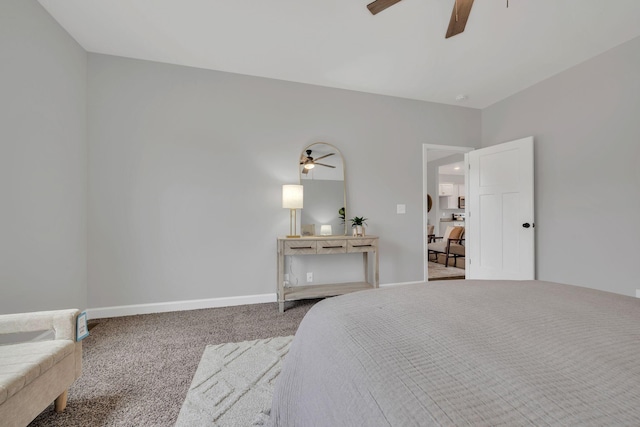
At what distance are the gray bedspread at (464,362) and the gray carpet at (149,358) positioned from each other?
3.19 ft

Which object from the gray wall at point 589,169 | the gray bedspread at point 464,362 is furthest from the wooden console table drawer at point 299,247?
the gray wall at point 589,169

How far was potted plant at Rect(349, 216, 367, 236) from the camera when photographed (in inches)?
122

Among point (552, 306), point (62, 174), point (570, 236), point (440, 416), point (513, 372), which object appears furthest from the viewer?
point (570, 236)

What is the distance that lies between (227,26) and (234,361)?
2.64 m

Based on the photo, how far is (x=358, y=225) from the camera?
3201mm

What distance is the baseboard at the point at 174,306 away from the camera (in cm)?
253

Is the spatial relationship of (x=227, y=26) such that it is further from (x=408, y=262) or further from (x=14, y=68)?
(x=408, y=262)

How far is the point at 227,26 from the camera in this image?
2.18 meters

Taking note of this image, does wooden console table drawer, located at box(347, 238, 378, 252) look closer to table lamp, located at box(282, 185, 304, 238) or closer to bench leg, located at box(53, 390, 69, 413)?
table lamp, located at box(282, 185, 304, 238)

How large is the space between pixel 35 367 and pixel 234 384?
2.88 feet

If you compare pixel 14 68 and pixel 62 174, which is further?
pixel 62 174

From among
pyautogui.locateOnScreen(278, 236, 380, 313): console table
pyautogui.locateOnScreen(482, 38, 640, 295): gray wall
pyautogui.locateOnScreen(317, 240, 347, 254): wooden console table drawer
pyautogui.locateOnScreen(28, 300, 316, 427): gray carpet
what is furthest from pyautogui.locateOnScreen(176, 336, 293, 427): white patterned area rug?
pyautogui.locateOnScreen(482, 38, 640, 295): gray wall

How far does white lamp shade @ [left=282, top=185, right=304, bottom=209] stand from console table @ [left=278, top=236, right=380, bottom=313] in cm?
36

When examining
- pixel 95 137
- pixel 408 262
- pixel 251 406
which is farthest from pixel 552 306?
pixel 95 137
